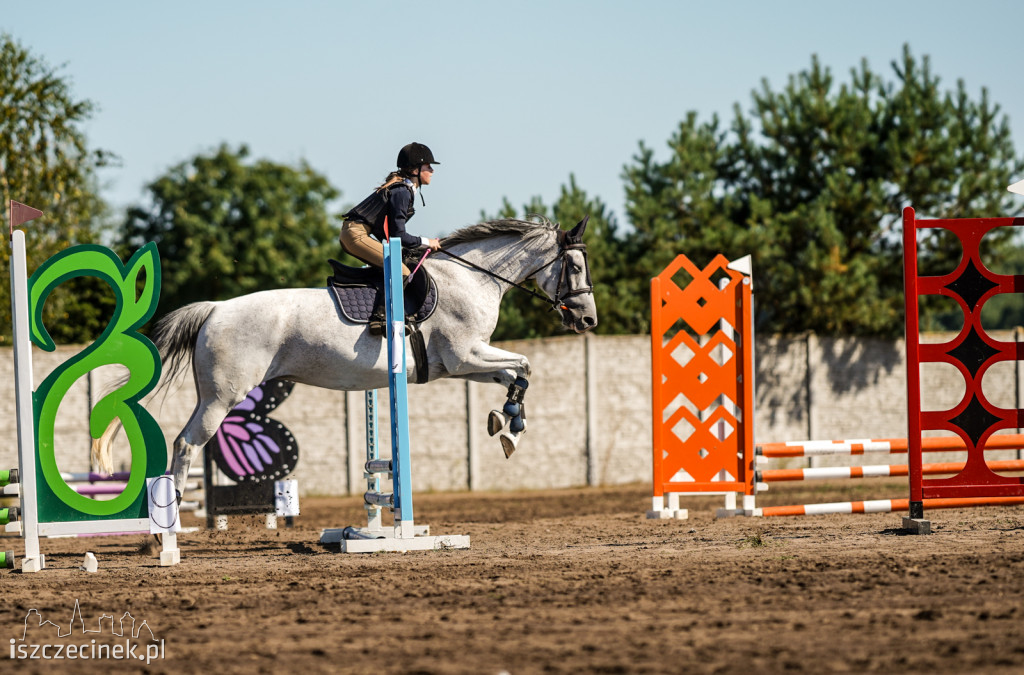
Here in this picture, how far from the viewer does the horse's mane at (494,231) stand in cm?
742

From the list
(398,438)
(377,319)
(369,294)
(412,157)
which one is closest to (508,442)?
(398,438)

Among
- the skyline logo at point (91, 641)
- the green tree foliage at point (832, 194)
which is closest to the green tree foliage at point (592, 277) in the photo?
the green tree foliage at point (832, 194)

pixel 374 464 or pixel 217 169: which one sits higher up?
pixel 217 169

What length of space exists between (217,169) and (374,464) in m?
28.7

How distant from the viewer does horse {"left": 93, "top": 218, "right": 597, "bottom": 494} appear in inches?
271

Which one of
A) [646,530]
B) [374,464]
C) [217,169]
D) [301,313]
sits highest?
[217,169]

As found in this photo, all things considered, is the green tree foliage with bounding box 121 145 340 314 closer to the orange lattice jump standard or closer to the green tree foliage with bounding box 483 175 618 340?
the green tree foliage with bounding box 483 175 618 340

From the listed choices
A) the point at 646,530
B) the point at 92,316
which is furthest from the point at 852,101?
the point at 92,316

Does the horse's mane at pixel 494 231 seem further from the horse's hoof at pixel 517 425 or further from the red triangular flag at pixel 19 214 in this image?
the red triangular flag at pixel 19 214

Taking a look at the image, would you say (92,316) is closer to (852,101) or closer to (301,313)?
(852,101)

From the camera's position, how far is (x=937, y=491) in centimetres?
689

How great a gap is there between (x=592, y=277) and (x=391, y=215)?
11.0m

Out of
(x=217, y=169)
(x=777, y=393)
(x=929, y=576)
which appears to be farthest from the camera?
(x=217, y=169)

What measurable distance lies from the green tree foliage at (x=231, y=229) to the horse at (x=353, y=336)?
2420cm
